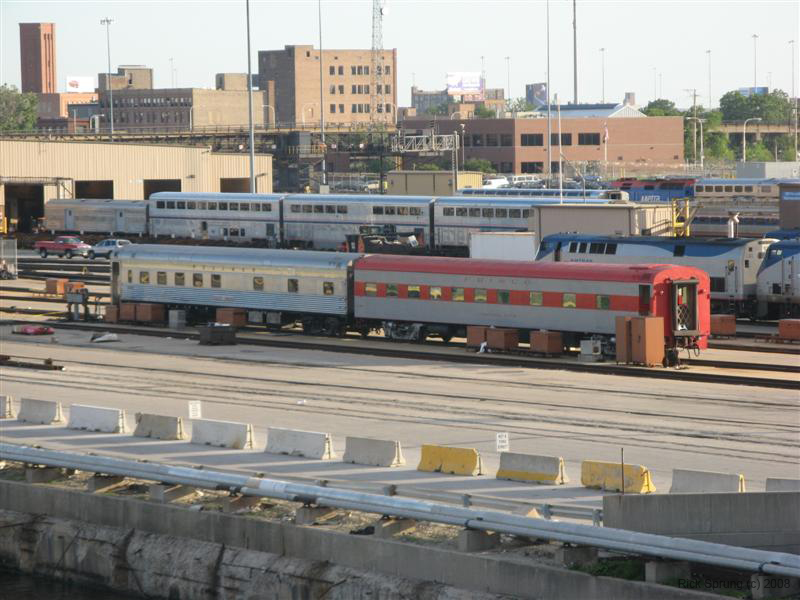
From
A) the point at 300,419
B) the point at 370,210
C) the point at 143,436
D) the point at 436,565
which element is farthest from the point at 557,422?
the point at 370,210

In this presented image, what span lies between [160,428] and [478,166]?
120957 mm

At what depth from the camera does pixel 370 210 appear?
7831 centimetres

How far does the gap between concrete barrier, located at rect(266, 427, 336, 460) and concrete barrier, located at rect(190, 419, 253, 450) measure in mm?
587

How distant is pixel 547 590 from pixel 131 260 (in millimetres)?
40551

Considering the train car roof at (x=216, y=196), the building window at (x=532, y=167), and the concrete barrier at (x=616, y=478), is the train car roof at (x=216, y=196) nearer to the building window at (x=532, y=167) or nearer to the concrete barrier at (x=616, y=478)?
the concrete barrier at (x=616, y=478)

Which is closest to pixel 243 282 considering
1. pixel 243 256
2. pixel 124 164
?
pixel 243 256

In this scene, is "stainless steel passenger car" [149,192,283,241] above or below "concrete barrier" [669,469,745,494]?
above

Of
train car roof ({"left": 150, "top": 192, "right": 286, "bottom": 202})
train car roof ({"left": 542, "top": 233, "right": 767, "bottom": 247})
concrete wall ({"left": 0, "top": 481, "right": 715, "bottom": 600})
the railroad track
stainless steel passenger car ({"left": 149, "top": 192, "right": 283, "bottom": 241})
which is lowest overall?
concrete wall ({"left": 0, "top": 481, "right": 715, "bottom": 600})

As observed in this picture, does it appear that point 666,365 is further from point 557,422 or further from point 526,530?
point 526,530

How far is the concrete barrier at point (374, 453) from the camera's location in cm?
2711

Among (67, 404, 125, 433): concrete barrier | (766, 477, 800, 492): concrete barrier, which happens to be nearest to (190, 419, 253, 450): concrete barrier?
(67, 404, 125, 433): concrete barrier

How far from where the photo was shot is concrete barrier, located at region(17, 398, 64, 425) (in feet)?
108

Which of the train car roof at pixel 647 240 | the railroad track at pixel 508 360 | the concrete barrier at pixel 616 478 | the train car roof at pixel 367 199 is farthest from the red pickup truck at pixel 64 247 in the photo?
the concrete barrier at pixel 616 478

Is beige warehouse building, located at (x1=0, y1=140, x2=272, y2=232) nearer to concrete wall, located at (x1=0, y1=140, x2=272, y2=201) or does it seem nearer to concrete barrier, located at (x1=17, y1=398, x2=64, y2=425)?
concrete wall, located at (x1=0, y1=140, x2=272, y2=201)
